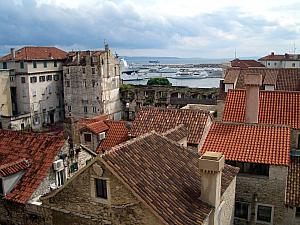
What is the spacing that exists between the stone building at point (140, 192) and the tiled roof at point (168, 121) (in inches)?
258

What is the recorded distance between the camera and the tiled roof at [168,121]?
19875 mm

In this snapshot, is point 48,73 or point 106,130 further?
point 48,73

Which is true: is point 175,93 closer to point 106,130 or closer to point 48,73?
point 48,73

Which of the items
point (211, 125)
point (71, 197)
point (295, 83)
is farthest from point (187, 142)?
point (295, 83)

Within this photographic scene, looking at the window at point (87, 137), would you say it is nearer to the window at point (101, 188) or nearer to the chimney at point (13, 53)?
the window at point (101, 188)

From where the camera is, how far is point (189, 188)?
12352 millimetres

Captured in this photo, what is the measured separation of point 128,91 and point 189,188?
5284 cm

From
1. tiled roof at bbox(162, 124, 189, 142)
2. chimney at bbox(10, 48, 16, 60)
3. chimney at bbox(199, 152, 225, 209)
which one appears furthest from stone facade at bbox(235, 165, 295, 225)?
chimney at bbox(10, 48, 16, 60)

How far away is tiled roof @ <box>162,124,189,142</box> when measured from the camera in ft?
56.7

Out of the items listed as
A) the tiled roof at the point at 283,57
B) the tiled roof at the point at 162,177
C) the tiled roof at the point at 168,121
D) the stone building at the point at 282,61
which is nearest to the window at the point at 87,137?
the tiled roof at the point at 168,121

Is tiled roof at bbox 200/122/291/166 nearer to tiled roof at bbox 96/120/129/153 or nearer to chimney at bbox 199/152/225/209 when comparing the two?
chimney at bbox 199/152/225/209

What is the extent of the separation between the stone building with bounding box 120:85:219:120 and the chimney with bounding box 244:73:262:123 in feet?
128

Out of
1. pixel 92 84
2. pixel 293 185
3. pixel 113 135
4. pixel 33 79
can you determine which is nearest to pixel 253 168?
pixel 293 185

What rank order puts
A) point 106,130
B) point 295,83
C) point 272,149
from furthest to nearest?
point 295,83 → point 106,130 → point 272,149
